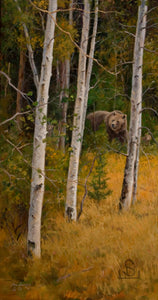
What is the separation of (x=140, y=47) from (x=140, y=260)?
5044 mm

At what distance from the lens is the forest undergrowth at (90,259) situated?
5.55 meters

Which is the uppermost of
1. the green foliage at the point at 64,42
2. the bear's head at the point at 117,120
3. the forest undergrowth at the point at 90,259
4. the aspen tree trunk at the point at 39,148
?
the green foliage at the point at 64,42

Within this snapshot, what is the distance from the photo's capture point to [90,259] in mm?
6422

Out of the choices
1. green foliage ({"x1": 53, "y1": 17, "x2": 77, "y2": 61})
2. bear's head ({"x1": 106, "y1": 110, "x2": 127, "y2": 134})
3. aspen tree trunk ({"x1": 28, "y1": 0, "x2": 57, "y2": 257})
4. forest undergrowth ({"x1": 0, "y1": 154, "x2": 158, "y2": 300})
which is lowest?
forest undergrowth ({"x1": 0, "y1": 154, "x2": 158, "y2": 300})

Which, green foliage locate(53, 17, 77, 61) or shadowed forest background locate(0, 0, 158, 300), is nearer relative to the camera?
shadowed forest background locate(0, 0, 158, 300)

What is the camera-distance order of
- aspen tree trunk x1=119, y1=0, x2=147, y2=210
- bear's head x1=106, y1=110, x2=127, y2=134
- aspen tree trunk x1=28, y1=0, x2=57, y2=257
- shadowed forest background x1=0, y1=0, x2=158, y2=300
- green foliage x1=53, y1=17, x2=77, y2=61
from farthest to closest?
bear's head x1=106, y1=110, x2=127, y2=134 < green foliage x1=53, y1=17, x2=77, y2=61 < aspen tree trunk x1=119, y1=0, x2=147, y2=210 < aspen tree trunk x1=28, y1=0, x2=57, y2=257 < shadowed forest background x1=0, y1=0, x2=158, y2=300

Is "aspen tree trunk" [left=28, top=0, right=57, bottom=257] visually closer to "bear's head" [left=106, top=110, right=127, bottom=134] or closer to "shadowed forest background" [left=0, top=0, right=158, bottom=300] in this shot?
"shadowed forest background" [left=0, top=0, right=158, bottom=300]

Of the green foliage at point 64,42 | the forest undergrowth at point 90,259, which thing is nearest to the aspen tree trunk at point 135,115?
the forest undergrowth at point 90,259

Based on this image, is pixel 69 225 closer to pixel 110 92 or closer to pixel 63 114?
pixel 63 114

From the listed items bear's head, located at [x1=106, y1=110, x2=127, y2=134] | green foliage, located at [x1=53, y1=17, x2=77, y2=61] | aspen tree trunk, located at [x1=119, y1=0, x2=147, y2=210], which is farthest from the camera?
bear's head, located at [x1=106, y1=110, x2=127, y2=134]

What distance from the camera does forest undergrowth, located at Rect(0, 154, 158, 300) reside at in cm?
555
